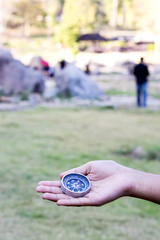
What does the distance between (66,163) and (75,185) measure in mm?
2809

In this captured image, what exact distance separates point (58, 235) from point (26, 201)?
0.74 metres

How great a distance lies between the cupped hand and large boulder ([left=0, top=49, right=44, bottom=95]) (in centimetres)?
1060

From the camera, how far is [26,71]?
13102mm

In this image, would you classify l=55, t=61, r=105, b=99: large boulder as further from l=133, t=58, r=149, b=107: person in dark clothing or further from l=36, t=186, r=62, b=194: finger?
l=36, t=186, r=62, b=194: finger

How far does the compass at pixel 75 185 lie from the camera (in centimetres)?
206

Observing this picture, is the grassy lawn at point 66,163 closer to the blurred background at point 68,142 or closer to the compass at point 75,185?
the blurred background at point 68,142

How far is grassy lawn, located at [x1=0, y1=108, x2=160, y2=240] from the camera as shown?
10.8ft

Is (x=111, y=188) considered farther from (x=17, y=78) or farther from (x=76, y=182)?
(x=17, y=78)

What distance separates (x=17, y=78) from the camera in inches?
508

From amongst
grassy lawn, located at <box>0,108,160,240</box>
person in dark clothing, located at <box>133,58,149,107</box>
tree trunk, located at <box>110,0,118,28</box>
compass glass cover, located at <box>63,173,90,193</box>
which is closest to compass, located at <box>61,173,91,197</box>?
compass glass cover, located at <box>63,173,90,193</box>

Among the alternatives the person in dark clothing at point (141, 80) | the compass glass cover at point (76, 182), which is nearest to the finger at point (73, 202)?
the compass glass cover at point (76, 182)

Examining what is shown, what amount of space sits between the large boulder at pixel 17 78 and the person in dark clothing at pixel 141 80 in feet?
12.5

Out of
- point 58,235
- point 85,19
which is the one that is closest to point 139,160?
point 58,235

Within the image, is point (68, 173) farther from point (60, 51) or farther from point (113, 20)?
point (113, 20)
